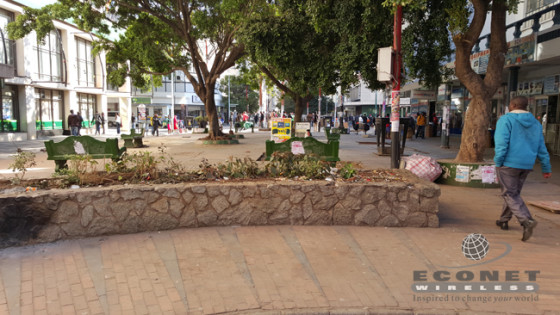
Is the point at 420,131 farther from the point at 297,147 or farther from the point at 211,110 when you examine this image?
the point at 297,147

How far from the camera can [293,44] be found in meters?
13.6

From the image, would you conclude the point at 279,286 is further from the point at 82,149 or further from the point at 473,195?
the point at 82,149

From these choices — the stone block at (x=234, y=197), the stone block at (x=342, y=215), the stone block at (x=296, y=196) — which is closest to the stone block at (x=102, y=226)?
the stone block at (x=234, y=197)

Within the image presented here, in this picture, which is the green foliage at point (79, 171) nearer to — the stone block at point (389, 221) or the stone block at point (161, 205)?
the stone block at point (161, 205)

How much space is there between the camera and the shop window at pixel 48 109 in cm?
2689

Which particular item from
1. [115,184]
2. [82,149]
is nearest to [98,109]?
[82,149]

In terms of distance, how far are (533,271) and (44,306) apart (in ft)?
15.4

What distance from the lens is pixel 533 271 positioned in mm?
4281

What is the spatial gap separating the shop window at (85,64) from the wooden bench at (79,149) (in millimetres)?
26474

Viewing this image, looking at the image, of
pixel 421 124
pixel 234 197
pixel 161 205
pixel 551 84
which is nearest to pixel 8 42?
pixel 161 205

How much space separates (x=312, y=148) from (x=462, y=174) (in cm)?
334

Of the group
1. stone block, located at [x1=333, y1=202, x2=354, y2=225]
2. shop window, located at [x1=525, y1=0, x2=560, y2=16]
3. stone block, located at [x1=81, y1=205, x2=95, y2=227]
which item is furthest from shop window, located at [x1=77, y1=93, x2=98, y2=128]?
stone block, located at [x1=333, y1=202, x2=354, y2=225]

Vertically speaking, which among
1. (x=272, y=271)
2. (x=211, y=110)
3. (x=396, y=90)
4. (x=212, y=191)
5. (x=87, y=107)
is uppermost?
(x=87, y=107)

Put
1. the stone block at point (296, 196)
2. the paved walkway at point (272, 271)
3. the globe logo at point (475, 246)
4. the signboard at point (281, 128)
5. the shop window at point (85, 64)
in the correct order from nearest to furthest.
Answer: the paved walkway at point (272, 271) < the globe logo at point (475, 246) < the stone block at point (296, 196) < the signboard at point (281, 128) < the shop window at point (85, 64)
